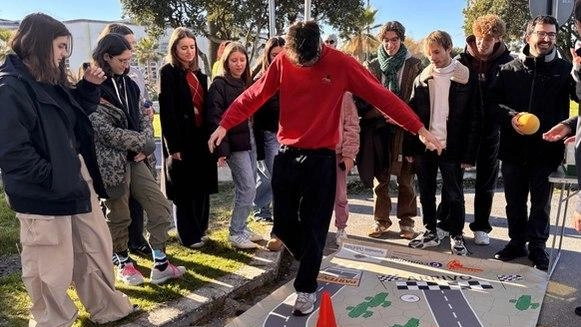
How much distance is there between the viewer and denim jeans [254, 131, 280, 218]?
16.9 feet

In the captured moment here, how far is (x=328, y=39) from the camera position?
18.8 ft

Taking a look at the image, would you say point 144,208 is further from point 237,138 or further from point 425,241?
Answer: point 425,241

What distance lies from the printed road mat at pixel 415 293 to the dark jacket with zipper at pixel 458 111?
0.97m

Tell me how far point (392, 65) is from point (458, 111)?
78 cm

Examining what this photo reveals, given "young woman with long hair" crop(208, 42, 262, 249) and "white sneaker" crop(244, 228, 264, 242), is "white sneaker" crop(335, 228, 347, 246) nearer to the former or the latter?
"white sneaker" crop(244, 228, 264, 242)

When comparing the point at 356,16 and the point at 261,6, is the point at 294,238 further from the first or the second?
the point at 356,16

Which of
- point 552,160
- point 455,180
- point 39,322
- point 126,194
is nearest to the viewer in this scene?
point 39,322

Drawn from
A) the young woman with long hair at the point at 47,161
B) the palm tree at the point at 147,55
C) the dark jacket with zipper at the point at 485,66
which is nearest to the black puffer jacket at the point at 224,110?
the young woman with long hair at the point at 47,161

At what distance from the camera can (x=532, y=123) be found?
12.7 feet

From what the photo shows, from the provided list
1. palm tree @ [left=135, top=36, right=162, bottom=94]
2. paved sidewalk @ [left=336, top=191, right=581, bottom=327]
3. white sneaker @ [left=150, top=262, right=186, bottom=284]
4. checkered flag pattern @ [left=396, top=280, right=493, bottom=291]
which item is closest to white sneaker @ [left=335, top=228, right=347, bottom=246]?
paved sidewalk @ [left=336, top=191, right=581, bottom=327]

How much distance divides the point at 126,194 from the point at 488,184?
329 centimetres

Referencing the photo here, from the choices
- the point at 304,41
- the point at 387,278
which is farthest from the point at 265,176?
the point at 304,41

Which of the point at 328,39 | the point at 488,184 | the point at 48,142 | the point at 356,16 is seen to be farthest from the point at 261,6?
the point at 48,142

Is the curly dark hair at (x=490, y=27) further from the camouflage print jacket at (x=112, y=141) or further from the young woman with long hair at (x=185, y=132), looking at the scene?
the camouflage print jacket at (x=112, y=141)
